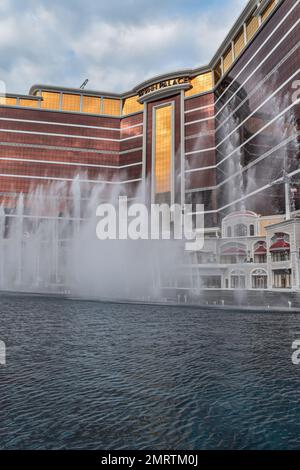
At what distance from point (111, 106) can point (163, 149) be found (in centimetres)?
2536

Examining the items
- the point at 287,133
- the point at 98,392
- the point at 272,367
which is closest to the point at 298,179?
the point at 287,133

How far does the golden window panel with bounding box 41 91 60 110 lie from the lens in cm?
11100

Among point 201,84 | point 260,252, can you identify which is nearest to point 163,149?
point 201,84

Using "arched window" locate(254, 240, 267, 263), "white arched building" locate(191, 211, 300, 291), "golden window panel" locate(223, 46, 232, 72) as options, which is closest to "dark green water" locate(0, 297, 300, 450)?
"white arched building" locate(191, 211, 300, 291)

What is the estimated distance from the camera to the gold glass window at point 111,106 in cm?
11544

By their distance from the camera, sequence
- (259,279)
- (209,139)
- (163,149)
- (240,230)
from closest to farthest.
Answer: (259,279) < (240,230) < (209,139) < (163,149)

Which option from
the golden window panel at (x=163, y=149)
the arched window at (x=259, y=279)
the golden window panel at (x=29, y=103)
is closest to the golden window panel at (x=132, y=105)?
the golden window panel at (x=163, y=149)

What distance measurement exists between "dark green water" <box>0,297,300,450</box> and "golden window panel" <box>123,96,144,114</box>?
10283 centimetres

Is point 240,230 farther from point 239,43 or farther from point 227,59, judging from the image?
point 227,59

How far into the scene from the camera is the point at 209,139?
319 feet

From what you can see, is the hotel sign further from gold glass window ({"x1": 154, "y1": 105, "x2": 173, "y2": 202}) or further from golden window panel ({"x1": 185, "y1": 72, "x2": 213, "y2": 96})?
gold glass window ({"x1": 154, "y1": 105, "x2": 173, "y2": 202})

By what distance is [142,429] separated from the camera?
25.2ft

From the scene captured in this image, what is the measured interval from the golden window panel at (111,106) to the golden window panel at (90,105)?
7.21ft
